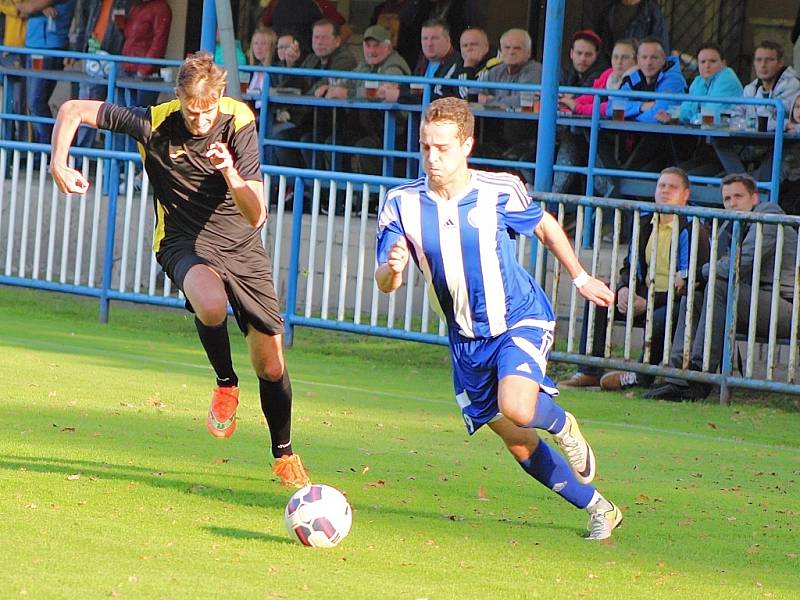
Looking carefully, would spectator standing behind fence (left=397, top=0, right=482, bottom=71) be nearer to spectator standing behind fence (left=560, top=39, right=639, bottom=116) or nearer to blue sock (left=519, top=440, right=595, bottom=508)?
spectator standing behind fence (left=560, top=39, right=639, bottom=116)

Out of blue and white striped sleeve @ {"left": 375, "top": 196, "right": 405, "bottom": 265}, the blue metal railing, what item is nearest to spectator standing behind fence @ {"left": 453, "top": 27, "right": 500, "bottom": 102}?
the blue metal railing

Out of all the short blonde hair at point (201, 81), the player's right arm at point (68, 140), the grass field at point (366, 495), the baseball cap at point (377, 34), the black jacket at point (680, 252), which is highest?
the baseball cap at point (377, 34)

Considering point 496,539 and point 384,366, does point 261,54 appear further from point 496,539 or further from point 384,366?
point 496,539

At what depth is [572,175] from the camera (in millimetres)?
15172

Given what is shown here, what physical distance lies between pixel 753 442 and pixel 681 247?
2.25m

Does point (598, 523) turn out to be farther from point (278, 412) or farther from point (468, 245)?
point (278, 412)

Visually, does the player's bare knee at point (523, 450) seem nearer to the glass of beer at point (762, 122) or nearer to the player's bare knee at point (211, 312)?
the player's bare knee at point (211, 312)

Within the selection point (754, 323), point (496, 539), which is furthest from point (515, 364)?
point (754, 323)

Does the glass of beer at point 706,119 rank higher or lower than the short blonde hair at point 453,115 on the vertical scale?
higher

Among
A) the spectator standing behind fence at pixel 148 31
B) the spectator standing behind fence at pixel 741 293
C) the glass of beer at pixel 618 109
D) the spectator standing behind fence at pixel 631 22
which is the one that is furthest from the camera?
the spectator standing behind fence at pixel 148 31

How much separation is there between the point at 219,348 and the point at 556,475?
1846 mm

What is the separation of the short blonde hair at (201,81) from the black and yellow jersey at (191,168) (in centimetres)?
41

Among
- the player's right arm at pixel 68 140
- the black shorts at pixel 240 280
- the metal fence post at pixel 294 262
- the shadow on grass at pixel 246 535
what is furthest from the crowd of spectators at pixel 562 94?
the shadow on grass at pixel 246 535

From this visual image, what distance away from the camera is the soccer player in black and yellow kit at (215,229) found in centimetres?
726
